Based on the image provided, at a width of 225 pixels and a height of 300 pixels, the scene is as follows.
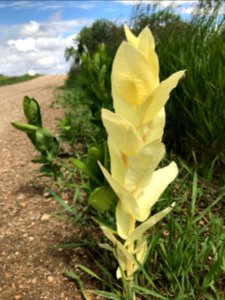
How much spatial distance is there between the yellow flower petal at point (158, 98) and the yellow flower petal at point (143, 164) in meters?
0.08

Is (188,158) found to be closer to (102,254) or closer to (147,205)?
(102,254)

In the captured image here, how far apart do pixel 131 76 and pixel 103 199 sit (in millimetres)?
458

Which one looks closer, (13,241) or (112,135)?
(112,135)

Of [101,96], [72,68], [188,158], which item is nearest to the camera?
[188,158]

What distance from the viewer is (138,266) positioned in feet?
4.60

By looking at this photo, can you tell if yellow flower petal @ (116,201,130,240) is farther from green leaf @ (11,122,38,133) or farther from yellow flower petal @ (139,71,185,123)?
green leaf @ (11,122,38,133)

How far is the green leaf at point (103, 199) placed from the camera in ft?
4.75

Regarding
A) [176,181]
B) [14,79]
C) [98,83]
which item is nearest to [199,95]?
[176,181]

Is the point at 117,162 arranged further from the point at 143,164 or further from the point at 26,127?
the point at 26,127

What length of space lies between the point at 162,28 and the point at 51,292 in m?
2.47

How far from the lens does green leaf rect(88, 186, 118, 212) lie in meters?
1.45

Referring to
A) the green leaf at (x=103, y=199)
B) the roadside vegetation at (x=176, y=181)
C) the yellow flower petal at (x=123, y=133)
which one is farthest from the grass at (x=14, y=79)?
the yellow flower petal at (x=123, y=133)

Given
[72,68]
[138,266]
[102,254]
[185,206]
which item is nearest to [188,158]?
[185,206]

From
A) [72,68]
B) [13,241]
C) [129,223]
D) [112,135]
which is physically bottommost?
[72,68]
